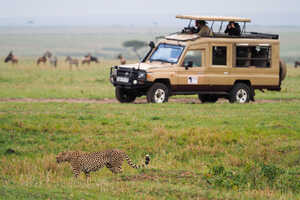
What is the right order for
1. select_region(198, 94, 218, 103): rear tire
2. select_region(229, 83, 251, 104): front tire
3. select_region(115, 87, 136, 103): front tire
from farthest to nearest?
select_region(198, 94, 218, 103): rear tire
select_region(229, 83, 251, 104): front tire
select_region(115, 87, 136, 103): front tire

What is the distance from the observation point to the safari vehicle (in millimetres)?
20578

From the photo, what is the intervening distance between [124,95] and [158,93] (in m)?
1.35

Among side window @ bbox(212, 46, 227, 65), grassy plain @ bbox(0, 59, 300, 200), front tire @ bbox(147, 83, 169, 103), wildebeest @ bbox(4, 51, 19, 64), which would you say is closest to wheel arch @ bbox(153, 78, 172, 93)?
front tire @ bbox(147, 83, 169, 103)

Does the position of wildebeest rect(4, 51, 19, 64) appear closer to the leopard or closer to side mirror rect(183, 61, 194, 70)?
side mirror rect(183, 61, 194, 70)

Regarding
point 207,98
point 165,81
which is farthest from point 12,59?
point 165,81

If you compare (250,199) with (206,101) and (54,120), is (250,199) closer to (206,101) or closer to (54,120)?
(54,120)

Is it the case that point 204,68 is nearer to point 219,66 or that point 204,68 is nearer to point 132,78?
point 219,66

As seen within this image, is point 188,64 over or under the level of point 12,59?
under

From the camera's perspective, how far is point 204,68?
2100 cm

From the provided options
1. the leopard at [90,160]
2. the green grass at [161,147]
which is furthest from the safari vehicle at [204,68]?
the leopard at [90,160]

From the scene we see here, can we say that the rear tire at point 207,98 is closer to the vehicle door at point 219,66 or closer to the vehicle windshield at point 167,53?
the vehicle door at point 219,66

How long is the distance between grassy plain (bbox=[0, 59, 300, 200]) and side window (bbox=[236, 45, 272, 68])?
1500 mm

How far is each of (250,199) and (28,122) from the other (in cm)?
772

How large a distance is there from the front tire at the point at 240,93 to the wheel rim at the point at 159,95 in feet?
7.39
